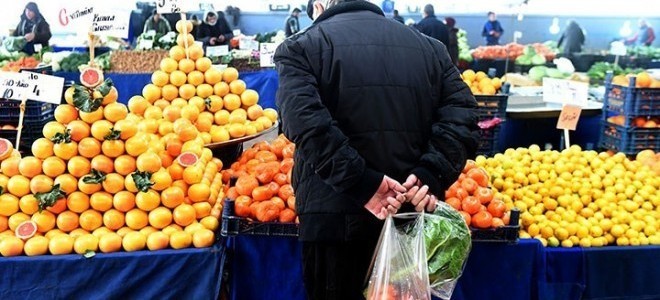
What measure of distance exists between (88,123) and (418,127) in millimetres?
1426

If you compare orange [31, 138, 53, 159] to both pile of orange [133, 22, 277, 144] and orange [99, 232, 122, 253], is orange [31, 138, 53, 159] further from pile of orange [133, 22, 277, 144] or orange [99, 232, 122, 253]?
pile of orange [133, 22, 277, 144]

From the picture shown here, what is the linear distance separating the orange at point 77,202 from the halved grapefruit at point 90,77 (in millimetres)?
A: 467

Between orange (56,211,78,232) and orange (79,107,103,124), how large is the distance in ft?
1.32

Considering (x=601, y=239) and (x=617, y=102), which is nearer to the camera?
(x=601, y=239)

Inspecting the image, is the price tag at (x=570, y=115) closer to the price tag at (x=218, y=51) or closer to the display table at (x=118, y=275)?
the display table at (x=118, y=275)

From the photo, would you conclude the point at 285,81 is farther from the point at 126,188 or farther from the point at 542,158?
the point at 542,158

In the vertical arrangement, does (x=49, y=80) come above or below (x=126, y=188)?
above

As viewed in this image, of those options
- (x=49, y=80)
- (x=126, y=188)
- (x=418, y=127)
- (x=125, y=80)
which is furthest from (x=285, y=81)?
(x=125, y=80)

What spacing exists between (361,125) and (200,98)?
1.74m

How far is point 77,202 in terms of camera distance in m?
2.41

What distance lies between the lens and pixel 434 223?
1.98m

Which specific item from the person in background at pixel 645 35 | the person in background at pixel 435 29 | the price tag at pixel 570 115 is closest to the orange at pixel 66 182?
the price tag at pixel 570 115

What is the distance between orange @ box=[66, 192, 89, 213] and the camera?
2410 millimetres

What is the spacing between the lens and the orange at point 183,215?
98.2 inches
